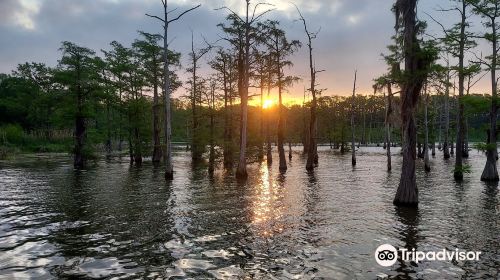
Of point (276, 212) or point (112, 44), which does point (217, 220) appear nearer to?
point (276, 212)

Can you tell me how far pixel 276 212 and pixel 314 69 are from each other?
74.8ft

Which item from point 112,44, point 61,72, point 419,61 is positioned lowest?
point 419,61

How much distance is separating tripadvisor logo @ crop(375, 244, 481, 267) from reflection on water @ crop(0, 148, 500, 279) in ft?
0.83

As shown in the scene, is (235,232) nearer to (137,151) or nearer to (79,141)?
(79,141)

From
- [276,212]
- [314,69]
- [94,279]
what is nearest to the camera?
[94,279]

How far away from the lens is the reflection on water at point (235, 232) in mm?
8398

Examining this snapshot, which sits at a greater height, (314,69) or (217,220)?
(314,69)

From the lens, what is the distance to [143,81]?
149ft

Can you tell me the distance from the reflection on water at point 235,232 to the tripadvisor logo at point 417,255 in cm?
25

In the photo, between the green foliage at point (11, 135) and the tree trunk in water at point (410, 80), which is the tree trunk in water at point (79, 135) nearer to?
the green foliage at point (11, 135)

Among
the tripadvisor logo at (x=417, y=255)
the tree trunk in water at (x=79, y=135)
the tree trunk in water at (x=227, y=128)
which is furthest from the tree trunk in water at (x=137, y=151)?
the tripadvisor logo at (x=417, y=255)

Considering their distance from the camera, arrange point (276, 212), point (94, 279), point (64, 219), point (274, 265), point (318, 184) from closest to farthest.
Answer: point (94, 279), point (274, 265), point (64, 219), point (276, 212), point (318, 184)

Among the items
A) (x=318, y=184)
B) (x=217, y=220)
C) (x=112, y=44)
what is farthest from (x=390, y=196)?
(x=112, y=44)

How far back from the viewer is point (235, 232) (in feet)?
39.2
